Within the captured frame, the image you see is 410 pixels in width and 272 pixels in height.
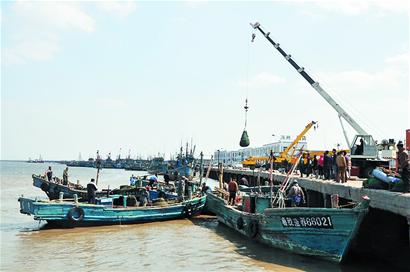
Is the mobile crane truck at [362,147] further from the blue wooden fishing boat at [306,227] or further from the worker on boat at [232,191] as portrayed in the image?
the blue wooden fishing boat at [306,227]

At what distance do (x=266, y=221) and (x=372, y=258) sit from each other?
11.2ft

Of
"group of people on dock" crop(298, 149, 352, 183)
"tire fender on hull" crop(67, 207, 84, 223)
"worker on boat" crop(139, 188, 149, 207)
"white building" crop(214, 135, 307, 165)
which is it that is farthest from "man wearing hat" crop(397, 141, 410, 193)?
"white building" crop(214, 135, 307, 165)

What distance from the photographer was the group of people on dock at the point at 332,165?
56.7 ft

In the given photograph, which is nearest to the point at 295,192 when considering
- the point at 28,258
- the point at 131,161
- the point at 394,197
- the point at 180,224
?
the point at 394,197

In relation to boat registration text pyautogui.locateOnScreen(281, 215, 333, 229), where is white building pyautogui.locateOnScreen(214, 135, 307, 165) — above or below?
above

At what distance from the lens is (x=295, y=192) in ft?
49.7

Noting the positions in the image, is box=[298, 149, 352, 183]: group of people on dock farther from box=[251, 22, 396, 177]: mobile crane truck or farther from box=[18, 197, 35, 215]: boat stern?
box=[18, 197, 35, 215]: boat stern

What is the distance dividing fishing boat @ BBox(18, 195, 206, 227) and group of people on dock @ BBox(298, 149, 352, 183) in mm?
6937

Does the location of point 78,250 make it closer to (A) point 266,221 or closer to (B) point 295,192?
→ (A) point 266,221

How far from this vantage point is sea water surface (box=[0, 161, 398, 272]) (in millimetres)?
12383

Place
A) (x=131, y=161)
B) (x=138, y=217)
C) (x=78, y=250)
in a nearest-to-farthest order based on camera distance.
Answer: (x=78, y=250) < (x=138, y=217) < (x=131, y=161)

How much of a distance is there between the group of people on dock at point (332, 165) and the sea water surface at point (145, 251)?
4838mm

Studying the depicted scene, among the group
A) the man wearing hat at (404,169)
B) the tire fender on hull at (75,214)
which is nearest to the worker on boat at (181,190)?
the tire fender on hull at (75,214)

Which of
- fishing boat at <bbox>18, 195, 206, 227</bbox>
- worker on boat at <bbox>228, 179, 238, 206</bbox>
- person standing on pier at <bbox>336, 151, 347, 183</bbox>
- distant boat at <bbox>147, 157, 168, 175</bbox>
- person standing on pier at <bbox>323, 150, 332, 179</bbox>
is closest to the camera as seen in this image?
person standing on pier at <bbox>336, 151, 347, 183</bbox>
